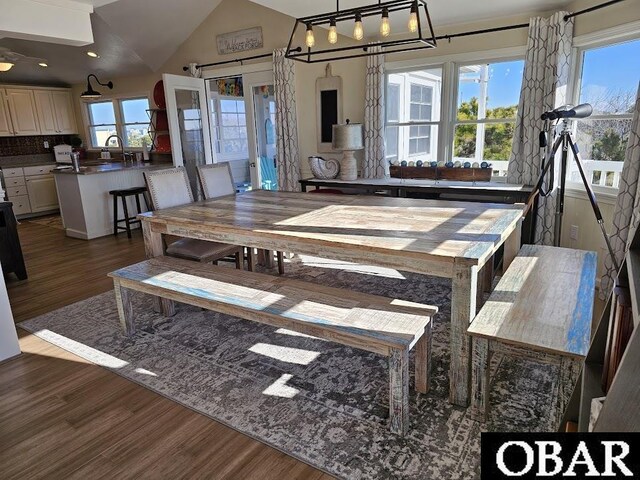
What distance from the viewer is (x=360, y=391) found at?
2.13m

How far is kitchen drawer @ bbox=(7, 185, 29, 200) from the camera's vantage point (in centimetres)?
679

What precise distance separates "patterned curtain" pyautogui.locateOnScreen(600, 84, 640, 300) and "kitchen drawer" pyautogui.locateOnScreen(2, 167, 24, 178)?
8.08 metres

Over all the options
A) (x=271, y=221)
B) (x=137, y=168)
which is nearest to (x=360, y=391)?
(x=271, y=221)

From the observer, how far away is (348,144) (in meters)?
4.62

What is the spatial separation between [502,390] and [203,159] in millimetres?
5447

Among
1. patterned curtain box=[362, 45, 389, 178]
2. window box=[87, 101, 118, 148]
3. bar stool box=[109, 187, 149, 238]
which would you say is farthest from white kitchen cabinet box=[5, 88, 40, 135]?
patterned curtain box=[362, 45, 389, 178]

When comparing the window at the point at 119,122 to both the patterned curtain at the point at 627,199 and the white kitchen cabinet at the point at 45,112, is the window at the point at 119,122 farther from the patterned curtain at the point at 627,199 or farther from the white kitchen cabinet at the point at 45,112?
the patterned curtain at the point at 627,199

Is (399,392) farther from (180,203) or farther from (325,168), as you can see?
(325,168)

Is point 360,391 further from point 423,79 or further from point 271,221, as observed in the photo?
point 423,79

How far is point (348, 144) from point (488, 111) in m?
1.47

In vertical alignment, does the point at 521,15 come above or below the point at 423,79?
above

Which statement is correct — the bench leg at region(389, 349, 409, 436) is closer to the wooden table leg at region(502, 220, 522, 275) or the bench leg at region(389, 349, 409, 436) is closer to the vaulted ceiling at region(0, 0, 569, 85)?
the wooden table leg at region(502, 220, 522, 275)

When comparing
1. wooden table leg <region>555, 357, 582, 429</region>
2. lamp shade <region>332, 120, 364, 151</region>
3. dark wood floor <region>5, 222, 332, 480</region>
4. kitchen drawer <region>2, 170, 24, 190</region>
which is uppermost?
lamp shade <region>332, 120, 364, 151</region>

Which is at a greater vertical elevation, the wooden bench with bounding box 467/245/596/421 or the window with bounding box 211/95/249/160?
the window with bounding box 211/95/249/160
